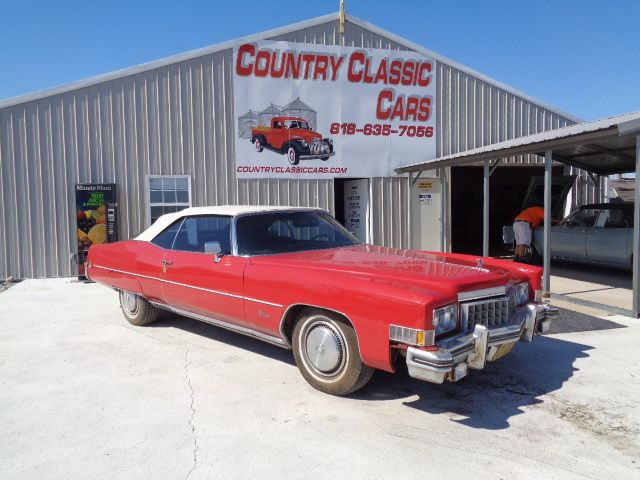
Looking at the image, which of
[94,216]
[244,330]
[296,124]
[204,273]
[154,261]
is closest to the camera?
[244,330]

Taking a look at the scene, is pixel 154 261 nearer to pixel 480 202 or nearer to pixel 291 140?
pixel 291 140

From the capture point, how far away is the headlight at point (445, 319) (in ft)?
10.9

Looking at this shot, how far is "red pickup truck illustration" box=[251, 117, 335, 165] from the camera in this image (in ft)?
37.2

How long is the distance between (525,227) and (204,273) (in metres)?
8.69

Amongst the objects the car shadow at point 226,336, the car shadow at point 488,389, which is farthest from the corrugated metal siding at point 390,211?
the car shadow at point 488,389

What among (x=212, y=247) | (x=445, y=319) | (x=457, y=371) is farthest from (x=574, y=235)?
(x=212, y=247)

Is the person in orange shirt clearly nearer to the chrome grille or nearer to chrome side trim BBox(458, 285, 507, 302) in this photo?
the chrome grille

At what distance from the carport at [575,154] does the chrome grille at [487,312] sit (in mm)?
1429

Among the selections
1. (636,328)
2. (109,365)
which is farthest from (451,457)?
(636,328)

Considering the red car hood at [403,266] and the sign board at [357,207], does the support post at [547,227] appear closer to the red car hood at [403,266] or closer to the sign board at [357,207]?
the red car hood at [403,266]

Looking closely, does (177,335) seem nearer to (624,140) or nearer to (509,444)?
(509,444)

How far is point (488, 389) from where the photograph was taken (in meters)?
4.05

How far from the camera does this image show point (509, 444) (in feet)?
10.3

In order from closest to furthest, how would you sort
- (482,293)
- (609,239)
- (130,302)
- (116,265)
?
(482,293), (116,265), (130,302), (609,239)
